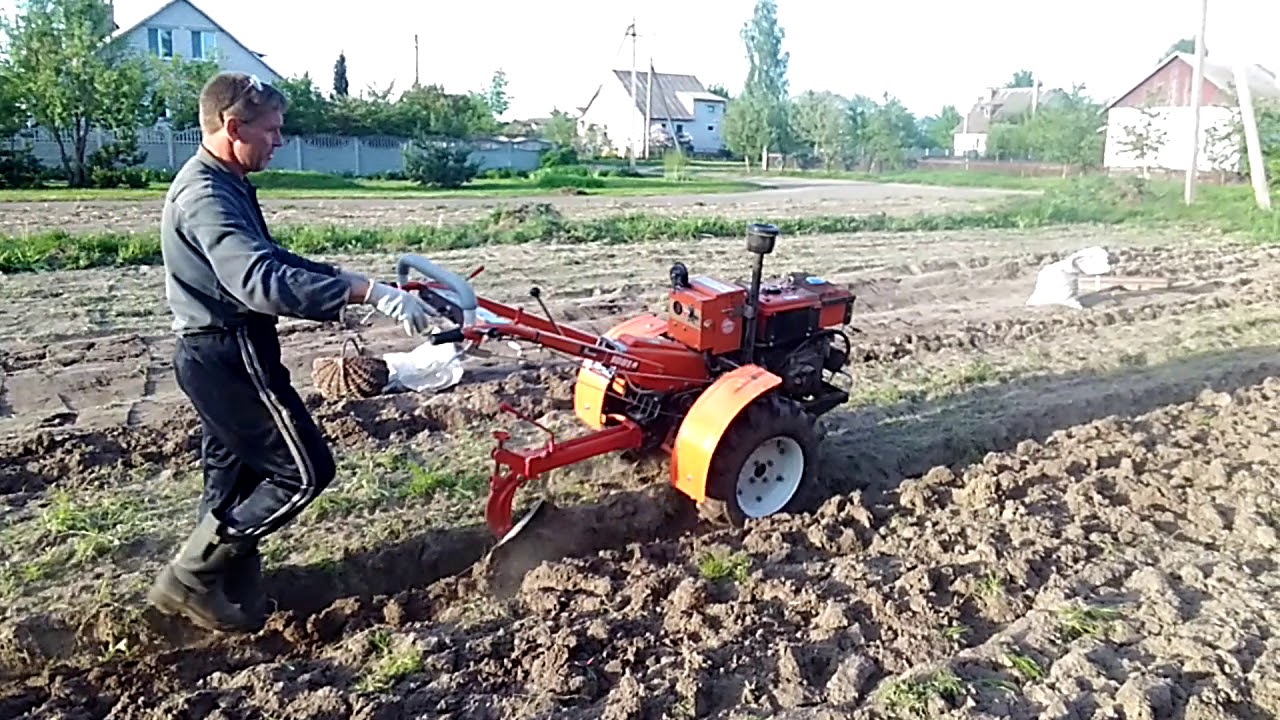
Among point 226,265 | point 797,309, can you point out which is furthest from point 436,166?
point 226,265

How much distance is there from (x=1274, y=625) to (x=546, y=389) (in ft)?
15.4

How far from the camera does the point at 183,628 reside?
4395mm

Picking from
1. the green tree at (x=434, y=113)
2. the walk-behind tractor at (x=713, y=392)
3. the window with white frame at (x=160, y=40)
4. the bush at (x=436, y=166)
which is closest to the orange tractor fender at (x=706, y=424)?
the walk-behind tractor at (x=713, y=392)

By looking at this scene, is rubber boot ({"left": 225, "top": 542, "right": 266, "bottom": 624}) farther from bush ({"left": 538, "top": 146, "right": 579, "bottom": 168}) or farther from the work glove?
bush ({"left": 538, "top": 146, "right": 579, "bottom": 168})

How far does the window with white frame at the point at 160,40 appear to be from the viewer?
1781 inches

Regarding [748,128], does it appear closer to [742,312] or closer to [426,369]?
[426,369]

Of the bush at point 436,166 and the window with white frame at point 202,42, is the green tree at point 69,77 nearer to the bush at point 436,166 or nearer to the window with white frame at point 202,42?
the bush at point 436,166

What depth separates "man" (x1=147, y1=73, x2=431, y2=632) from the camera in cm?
363

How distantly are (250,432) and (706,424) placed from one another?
80.5 inches

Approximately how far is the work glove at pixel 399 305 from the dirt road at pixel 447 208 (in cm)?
1386

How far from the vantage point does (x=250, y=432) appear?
13.3ft

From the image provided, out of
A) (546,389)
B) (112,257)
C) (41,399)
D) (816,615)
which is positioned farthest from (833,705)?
(112,257)

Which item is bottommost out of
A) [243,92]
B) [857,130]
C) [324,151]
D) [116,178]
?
[116,178]

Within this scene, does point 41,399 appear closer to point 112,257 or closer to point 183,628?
point 183,628
